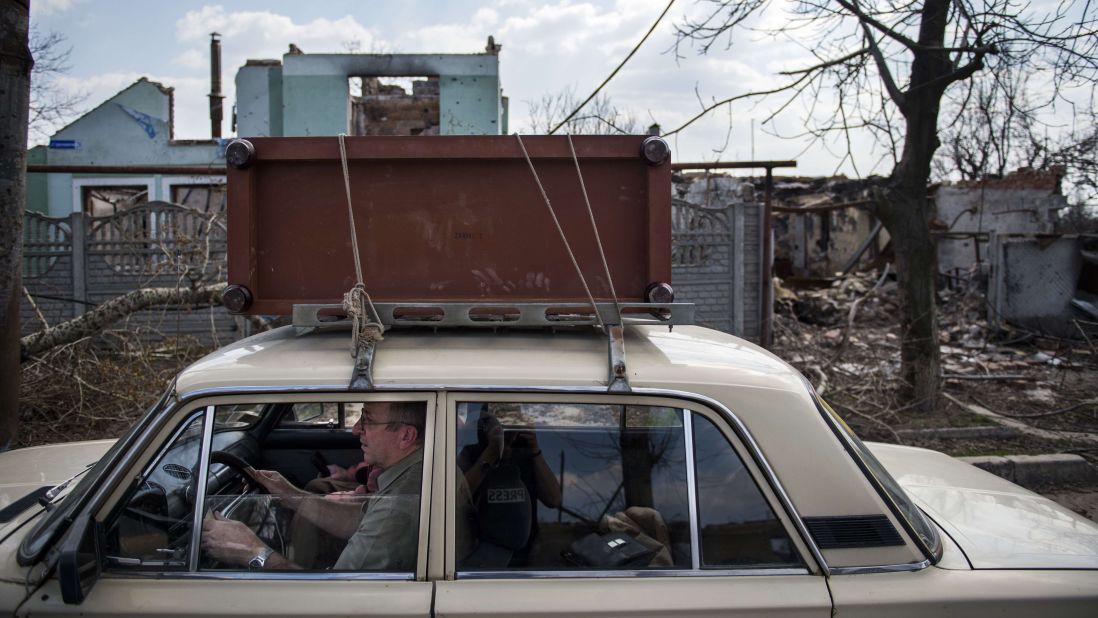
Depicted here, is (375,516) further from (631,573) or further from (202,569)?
(631,573)

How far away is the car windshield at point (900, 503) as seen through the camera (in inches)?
75.9

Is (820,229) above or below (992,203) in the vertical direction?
below

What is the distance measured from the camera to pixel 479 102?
69.6 feet

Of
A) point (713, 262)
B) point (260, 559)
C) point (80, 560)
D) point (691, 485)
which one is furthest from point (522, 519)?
point (713, 262)

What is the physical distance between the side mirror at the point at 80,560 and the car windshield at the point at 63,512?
0.19 feet

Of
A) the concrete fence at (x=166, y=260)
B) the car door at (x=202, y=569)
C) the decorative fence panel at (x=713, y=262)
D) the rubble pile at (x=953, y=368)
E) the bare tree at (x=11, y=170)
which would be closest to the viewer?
the car door at (x=202, y=569)

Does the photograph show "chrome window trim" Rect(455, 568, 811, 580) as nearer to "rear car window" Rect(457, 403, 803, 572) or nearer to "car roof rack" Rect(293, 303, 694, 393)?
"rear car window" Rect(457, 403, 803, 572)

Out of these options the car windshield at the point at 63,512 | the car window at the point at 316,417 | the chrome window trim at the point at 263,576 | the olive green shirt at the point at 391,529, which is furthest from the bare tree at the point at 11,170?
the olive green shirt at the point at 391,529

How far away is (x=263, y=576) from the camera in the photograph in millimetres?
1882

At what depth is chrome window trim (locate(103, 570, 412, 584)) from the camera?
6.10 ft

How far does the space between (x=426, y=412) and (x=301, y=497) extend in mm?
523

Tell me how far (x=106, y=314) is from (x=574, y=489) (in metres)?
5.12

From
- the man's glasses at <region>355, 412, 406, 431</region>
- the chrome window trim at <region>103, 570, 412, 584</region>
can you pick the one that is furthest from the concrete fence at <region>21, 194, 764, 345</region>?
the chrome window trim at <region>103, 570, 412, 584</region>

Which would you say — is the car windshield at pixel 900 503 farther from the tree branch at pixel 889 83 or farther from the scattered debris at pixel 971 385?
the tree branch at pixel 889 83
